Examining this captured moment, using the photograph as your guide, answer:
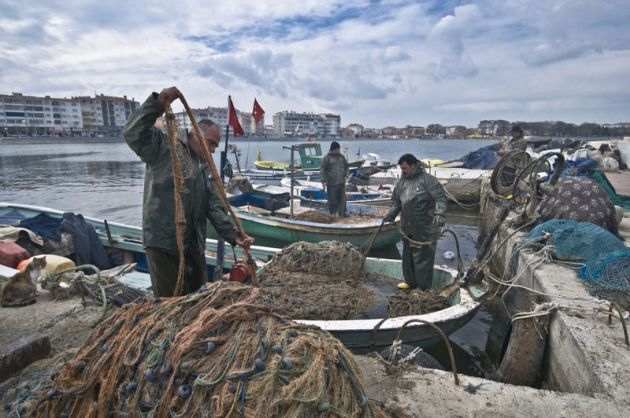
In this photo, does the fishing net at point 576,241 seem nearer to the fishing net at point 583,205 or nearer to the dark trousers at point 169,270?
the fishing net at point 583,205

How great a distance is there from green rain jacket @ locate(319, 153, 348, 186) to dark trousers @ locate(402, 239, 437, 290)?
202 inches

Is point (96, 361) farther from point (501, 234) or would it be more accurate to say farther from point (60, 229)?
point (501, 234)

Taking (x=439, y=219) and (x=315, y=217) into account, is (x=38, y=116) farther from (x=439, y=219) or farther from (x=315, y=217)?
(x=439, y=219)

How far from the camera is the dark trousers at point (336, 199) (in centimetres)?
1105

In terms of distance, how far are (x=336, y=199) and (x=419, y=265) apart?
219 inches

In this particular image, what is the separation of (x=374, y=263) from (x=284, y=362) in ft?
16.9

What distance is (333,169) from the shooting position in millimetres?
10828

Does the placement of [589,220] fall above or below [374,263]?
above

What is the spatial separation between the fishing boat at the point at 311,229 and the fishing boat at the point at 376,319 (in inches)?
70.2

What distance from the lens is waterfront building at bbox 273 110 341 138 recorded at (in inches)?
5571

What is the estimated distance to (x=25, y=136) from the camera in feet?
316

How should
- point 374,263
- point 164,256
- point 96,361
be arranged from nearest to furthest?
point 96,361 → point 164,256 → point 374,263

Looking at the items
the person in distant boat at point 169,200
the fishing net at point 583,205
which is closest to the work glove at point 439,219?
the fishing net at point 583,205

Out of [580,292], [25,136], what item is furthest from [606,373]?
[25,136]
